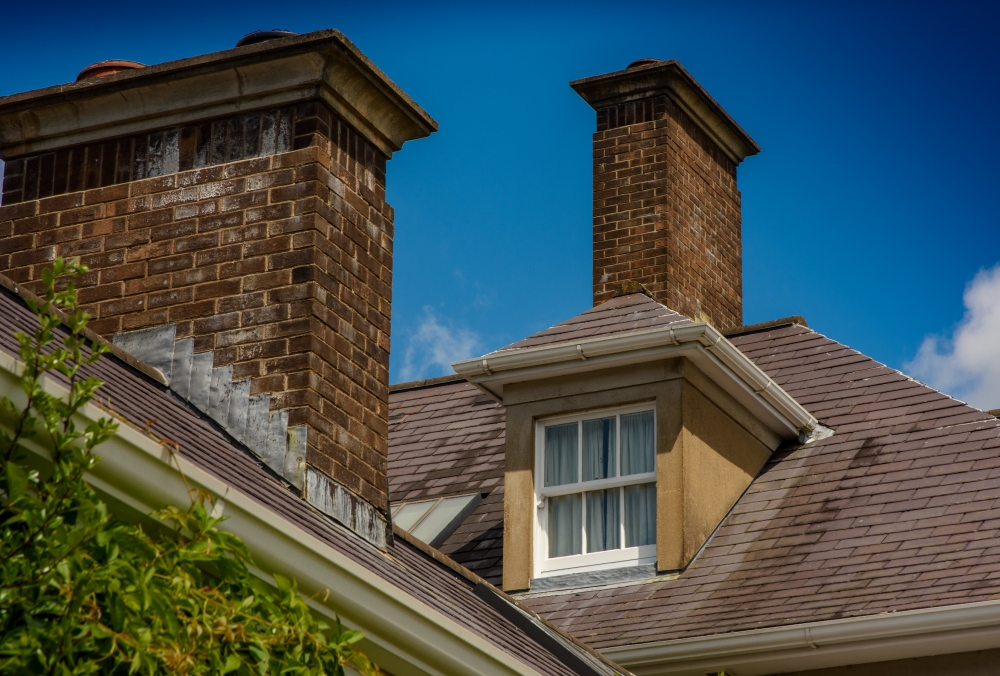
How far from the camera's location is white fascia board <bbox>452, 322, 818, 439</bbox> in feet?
35.9

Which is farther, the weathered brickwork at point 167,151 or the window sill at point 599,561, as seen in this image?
the window sill at point 599,561

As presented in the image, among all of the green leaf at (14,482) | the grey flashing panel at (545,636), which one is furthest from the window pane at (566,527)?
the green leaf at (14,482)

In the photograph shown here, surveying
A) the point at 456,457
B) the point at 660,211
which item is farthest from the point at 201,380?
the point at 660,211

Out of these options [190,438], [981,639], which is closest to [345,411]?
[190,438]

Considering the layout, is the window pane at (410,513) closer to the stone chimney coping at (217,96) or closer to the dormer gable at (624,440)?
the dormer gable at (624,440)

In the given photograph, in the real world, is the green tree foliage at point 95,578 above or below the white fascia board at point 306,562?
below

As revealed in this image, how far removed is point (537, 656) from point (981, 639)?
3.00 metres

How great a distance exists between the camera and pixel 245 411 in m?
7.70

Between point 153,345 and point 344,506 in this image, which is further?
point 153,345

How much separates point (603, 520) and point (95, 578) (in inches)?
282

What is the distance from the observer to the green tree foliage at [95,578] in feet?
14.0

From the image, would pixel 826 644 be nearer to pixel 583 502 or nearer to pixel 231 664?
pixel 583 502

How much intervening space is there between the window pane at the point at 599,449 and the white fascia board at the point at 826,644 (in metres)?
1.62

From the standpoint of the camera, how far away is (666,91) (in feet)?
44.8
